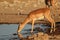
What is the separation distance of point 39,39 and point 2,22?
18.5ft

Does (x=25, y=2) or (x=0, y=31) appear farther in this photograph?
(x=25, y=2)

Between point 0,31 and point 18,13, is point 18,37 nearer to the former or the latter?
point 0,31

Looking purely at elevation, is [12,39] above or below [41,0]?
below

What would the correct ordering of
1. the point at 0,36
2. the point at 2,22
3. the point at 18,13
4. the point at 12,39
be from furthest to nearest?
1. the point at 18,13
2. the point at 2,22
3. the point at 0,36
4. the point at 12,39

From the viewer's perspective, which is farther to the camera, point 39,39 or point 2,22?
point 2,22

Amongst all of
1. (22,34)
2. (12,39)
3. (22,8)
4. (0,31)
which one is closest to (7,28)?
(0,31)

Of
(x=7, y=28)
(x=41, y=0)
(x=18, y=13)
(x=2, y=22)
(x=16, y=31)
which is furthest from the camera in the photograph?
(x=41, y=0)

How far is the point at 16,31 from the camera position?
10914 mm

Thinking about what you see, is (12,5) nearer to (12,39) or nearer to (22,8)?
(22,8)

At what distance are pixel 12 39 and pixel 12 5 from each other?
6081 millimetres

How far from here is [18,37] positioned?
9.77m

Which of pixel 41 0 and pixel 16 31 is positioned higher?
pixel 41 0

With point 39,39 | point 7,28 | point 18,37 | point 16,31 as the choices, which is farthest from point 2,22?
point 39,39

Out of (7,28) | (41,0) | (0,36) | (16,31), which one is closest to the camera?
(0,36)
